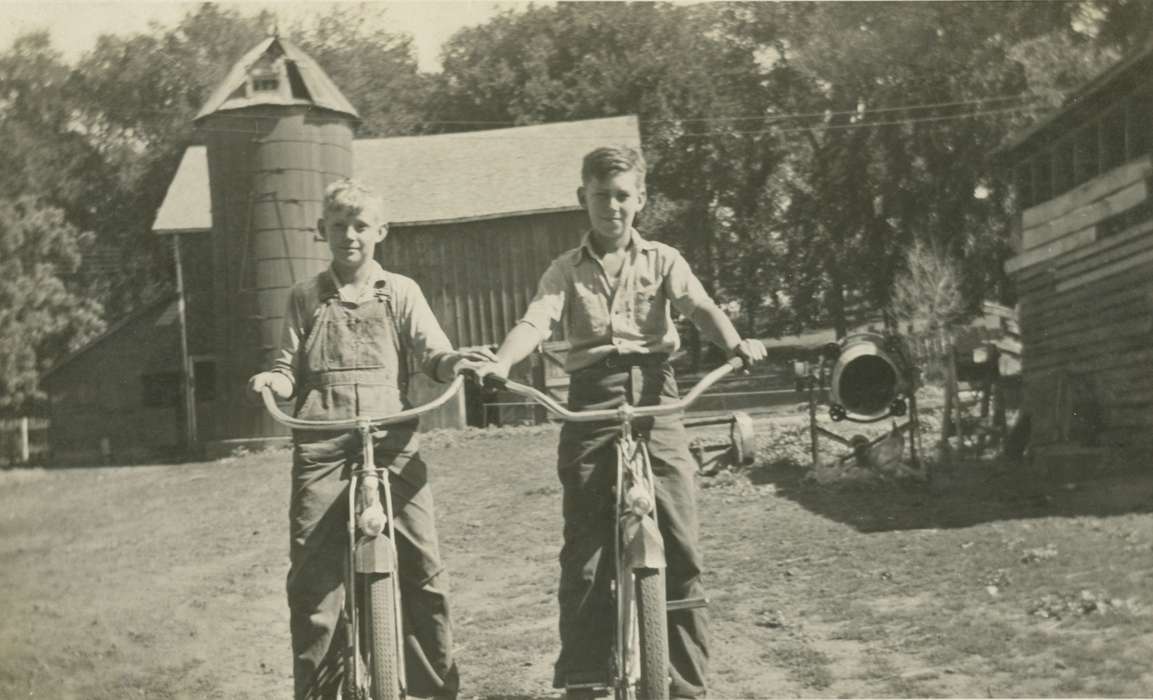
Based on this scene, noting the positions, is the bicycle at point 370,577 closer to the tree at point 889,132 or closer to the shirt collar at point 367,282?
the shirt collar at point 367,282

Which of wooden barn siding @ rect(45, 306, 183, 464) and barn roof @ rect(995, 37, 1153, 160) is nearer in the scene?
barn roof @ rect(995, 37, 1153, 160)

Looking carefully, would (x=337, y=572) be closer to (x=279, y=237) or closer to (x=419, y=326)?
(x=419, y=326)

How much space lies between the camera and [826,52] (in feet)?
90.7

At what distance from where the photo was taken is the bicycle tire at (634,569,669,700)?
3.55 m

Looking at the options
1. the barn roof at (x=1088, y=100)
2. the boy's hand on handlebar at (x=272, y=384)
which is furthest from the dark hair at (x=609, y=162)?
the barn roof at (x=1088, y=100)

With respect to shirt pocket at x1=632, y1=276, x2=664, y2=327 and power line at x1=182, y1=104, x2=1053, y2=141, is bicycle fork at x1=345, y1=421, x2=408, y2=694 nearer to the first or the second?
shirt pocket at x1=632, y1=276, x2=664, y2=327

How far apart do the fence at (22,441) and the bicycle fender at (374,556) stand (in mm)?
23827

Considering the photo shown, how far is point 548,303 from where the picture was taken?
13.4 ft

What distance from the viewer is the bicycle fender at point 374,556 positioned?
12.1ft

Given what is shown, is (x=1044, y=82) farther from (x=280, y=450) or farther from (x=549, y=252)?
(x=280, y=450)

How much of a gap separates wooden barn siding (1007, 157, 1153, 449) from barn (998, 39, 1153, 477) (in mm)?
15

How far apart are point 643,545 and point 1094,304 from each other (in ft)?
39.5

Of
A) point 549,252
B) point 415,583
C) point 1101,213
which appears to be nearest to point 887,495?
point 1101,213

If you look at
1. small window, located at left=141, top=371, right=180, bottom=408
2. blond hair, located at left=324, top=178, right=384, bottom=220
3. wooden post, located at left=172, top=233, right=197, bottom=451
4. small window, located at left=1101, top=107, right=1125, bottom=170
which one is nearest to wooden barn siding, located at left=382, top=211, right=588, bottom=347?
wooden post, located at left=172, top=233, right=197, bottom=451
